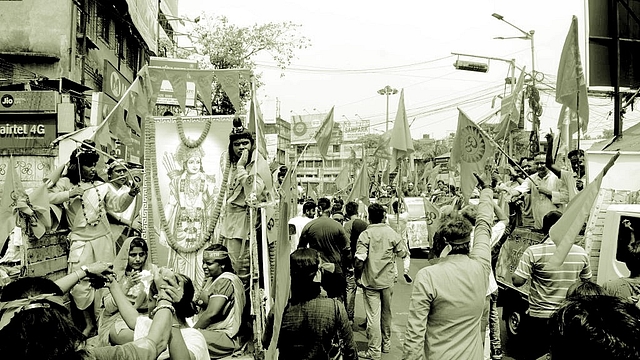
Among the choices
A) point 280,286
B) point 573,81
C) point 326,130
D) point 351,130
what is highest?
point 351,130

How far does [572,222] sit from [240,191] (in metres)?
3.25

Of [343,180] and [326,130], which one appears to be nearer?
[326,130]

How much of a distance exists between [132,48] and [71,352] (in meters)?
24.3

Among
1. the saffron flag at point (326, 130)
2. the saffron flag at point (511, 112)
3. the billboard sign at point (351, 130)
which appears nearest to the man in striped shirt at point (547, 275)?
the saffron flag at point (326, 130)

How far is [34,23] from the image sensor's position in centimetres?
1530

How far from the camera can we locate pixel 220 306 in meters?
4.41

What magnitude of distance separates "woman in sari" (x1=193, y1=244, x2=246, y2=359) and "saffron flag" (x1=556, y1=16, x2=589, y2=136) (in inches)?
165

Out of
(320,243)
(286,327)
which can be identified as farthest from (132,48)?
(286,327)

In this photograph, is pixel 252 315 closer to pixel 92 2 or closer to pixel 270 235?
pixel 270 235

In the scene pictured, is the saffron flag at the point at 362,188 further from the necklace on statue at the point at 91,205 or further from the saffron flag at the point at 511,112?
the necklace on statue at the point at 91,205

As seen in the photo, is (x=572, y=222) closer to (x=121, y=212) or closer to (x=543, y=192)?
(x=543, y=192)

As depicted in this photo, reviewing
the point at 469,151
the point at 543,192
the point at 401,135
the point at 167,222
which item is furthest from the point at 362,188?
the point at 167,222

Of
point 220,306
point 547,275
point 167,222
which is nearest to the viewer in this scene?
point 220,306

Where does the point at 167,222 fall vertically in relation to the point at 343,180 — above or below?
below
